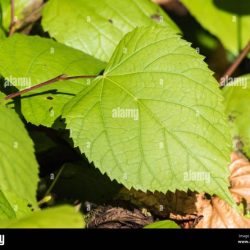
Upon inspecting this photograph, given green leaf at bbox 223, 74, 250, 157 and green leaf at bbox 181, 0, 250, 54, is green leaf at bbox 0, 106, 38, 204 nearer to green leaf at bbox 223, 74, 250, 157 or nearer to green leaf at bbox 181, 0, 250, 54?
green leaf at bbox 223, 74, 250, 157

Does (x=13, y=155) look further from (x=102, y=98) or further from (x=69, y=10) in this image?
(x=69, y=10)

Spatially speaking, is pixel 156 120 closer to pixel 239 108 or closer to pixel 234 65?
pixel 239 108

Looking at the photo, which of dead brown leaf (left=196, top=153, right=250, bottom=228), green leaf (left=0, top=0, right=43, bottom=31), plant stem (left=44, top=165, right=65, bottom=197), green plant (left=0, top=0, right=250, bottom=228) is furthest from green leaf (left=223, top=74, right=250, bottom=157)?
green leaf (left=0, top=0, right=43, bottom=31)

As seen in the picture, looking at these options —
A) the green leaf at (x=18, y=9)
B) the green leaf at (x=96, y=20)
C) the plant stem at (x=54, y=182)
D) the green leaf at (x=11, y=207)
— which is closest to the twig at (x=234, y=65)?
the green leaf at (x=96, y=20)

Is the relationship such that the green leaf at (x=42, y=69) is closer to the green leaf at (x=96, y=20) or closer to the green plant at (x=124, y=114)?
the green plant at (x=124, y=114)

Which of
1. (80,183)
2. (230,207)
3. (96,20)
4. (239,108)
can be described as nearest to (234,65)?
(239,108)
